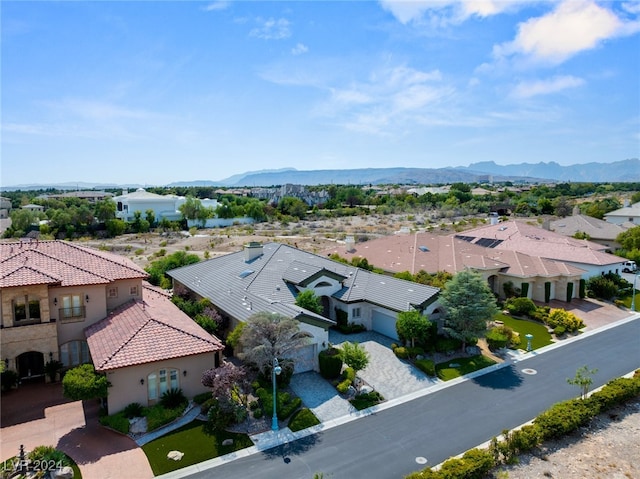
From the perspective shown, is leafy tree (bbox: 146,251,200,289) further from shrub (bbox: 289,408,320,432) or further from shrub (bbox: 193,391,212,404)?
shrub (bbox: 289,408,320,432)

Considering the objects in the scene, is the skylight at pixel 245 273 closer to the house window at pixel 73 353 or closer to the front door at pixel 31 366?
the house window at pixel 73 353

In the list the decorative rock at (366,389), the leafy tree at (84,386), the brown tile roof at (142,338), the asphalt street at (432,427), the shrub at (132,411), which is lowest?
the asphalt street at (432,427)

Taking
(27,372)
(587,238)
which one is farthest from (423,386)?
(587,238)

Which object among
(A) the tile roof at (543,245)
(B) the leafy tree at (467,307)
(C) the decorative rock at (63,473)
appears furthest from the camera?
(A) the tile roof at (543,245)

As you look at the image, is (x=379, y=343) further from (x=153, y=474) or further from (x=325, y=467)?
(x=153, y=474)

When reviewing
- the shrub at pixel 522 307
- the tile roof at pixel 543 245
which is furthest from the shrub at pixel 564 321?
the tile roof at pixel 543 245

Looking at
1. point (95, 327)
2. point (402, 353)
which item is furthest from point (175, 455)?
point (402, 353)

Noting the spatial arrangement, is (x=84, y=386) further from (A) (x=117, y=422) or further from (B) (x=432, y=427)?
(B) (x=432, y=427)
